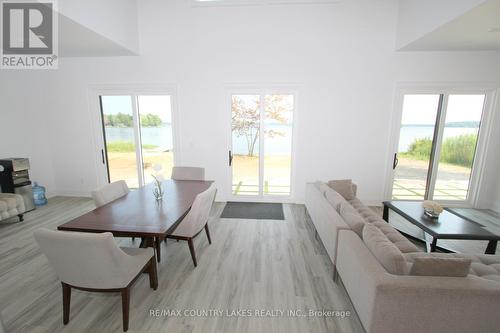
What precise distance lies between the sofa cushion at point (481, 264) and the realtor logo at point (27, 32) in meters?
4.39

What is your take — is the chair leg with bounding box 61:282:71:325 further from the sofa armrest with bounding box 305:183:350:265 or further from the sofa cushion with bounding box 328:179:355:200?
the sofa cushion with bounding box 328:179:355:200

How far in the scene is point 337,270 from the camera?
2166 mm

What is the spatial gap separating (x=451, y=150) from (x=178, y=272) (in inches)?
206

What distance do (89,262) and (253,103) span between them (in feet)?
11.8

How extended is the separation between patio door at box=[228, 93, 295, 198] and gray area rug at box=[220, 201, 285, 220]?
0.81 feet

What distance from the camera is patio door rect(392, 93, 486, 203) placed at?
4.09 m

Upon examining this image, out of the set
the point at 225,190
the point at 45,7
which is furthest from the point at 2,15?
the point at 225,190

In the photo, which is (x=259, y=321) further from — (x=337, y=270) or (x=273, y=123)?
(x=273, y=123)

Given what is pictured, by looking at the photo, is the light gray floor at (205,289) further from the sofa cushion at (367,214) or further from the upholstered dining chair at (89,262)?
the sofa cushion at (367,214)

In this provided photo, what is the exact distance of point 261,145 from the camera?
439 centimetres

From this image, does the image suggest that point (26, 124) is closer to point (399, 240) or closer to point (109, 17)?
point (109, 17)

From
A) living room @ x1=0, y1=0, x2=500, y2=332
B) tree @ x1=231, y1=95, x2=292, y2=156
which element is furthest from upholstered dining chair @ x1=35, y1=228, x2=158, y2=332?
tree @ x1=231, y1=95, x2=292, y2=156

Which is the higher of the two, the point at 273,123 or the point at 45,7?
the point at 45,7

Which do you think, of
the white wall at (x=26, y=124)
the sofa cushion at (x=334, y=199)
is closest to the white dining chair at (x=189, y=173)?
the sofa cushion at (x=334, y=199)
